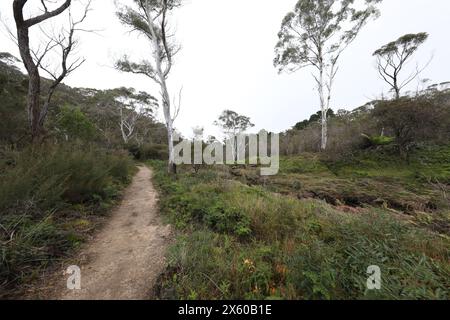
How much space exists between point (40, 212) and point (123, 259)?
1.66m

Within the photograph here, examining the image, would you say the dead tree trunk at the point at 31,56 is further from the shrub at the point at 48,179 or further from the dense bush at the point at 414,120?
the dense bush at the point at 414,120

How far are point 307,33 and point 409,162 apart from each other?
1199 centimetres

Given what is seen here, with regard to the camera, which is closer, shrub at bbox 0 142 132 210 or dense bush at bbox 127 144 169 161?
shrub at bbox 0 142 132 210

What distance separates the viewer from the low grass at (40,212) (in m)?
2.13

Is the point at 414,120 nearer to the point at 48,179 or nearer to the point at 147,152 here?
the point at 48,179

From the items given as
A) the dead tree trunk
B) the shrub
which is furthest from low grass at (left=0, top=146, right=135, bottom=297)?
the dead tree trunk

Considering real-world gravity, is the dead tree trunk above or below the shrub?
above

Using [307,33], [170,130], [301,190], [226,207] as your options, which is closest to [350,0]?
[307,33]

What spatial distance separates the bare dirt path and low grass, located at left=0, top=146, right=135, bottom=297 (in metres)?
0.38

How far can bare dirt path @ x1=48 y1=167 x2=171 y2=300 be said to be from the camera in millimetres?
2023

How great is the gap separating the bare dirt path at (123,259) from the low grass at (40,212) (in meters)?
0.38

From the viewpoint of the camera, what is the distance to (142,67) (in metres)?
9.66

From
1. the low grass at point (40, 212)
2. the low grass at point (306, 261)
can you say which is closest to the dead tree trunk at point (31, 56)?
the low grass at point (40, 212)

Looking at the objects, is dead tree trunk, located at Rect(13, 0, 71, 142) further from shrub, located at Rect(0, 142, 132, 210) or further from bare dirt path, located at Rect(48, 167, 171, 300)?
bare dirt path, located at Rect(48, 167, 171, 300)
